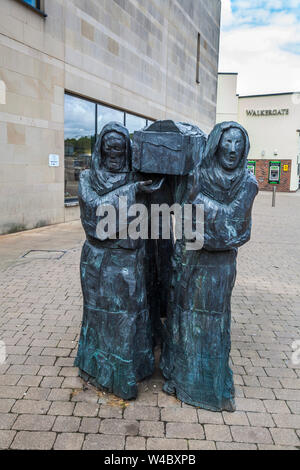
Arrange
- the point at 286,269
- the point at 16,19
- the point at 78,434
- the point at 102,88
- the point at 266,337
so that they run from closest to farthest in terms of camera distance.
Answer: the point at 78,434 → the point at 266,337 → the point at 286,269 → the point at 16,19 → the point at 102,88

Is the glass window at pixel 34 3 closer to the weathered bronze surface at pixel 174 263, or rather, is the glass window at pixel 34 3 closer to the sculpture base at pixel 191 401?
the weathered bronze surface at pixel 174 263

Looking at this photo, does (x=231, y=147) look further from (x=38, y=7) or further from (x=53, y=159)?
(x=38, y=7)

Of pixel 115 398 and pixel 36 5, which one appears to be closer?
pixel 115 398

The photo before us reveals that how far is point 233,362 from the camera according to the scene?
12.3 ft

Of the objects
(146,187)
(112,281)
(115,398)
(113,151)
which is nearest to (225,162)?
(146,187)

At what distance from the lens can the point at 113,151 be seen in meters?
2.87

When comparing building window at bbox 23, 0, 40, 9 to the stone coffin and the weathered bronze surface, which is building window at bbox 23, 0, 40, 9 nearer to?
the weathered bronze surface

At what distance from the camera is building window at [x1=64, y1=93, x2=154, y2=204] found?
37.3 ft

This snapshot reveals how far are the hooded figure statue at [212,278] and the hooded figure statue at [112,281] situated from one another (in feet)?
0.96

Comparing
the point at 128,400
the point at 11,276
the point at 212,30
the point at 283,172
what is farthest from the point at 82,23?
the point at 283,172

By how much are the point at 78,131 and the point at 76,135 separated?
156 millimetres

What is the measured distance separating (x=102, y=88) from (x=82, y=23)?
183 centimetres

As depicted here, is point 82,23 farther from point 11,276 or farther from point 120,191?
point 120,191

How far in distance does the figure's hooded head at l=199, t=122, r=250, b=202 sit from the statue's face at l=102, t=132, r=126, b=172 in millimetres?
592
